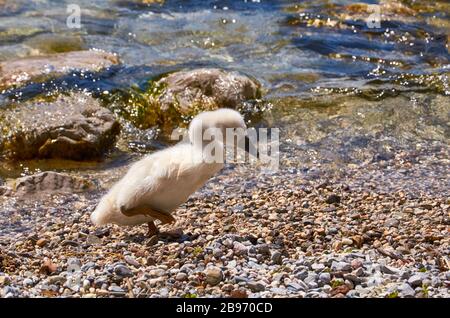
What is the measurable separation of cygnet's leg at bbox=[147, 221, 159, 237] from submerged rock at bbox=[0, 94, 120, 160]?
3.27 metres

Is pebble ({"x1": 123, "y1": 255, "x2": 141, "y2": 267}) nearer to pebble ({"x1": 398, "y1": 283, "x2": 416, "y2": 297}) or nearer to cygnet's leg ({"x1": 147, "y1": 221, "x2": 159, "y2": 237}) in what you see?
cygnet's leg ({"x1": 147, "y1": 221, "x2": 159, "y2": 237})

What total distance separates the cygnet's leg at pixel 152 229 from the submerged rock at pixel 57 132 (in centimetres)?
327

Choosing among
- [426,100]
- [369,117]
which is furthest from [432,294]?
[426,100]

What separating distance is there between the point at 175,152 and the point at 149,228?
0.67 m

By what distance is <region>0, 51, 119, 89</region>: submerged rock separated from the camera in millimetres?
12062

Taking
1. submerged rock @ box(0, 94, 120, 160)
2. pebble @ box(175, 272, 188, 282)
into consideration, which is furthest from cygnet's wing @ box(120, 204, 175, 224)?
submerged rock @ box(0, 94, 120, 160)

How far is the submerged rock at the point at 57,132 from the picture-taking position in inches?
406

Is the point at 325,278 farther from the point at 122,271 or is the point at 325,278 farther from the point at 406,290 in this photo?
the point at 122,271

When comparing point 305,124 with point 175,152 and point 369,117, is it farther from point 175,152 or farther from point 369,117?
point 175,152

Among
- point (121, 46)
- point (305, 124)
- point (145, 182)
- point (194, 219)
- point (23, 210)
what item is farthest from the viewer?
point (121, 46)

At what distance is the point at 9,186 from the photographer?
367 inches

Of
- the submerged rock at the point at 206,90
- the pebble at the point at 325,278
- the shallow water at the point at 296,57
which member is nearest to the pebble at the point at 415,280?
the pebble at the point at 325,278

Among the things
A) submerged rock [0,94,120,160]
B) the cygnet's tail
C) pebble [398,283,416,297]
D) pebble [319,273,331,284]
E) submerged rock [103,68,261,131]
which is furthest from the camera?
submerged rock [103,68,261,131]

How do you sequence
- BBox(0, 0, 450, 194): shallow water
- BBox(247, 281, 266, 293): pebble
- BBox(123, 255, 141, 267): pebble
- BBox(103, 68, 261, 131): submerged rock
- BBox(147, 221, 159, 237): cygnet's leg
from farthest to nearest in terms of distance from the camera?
BBox(103, 68, 261, 131): submerged rock → BBox(0, 0, 450, 194): shallow water → BBox(147, 221, 159, 237): cygnet's leg → BBox(123, 255, 141, 267): pebble → BBox(247, 281, 266, 293): pebble
